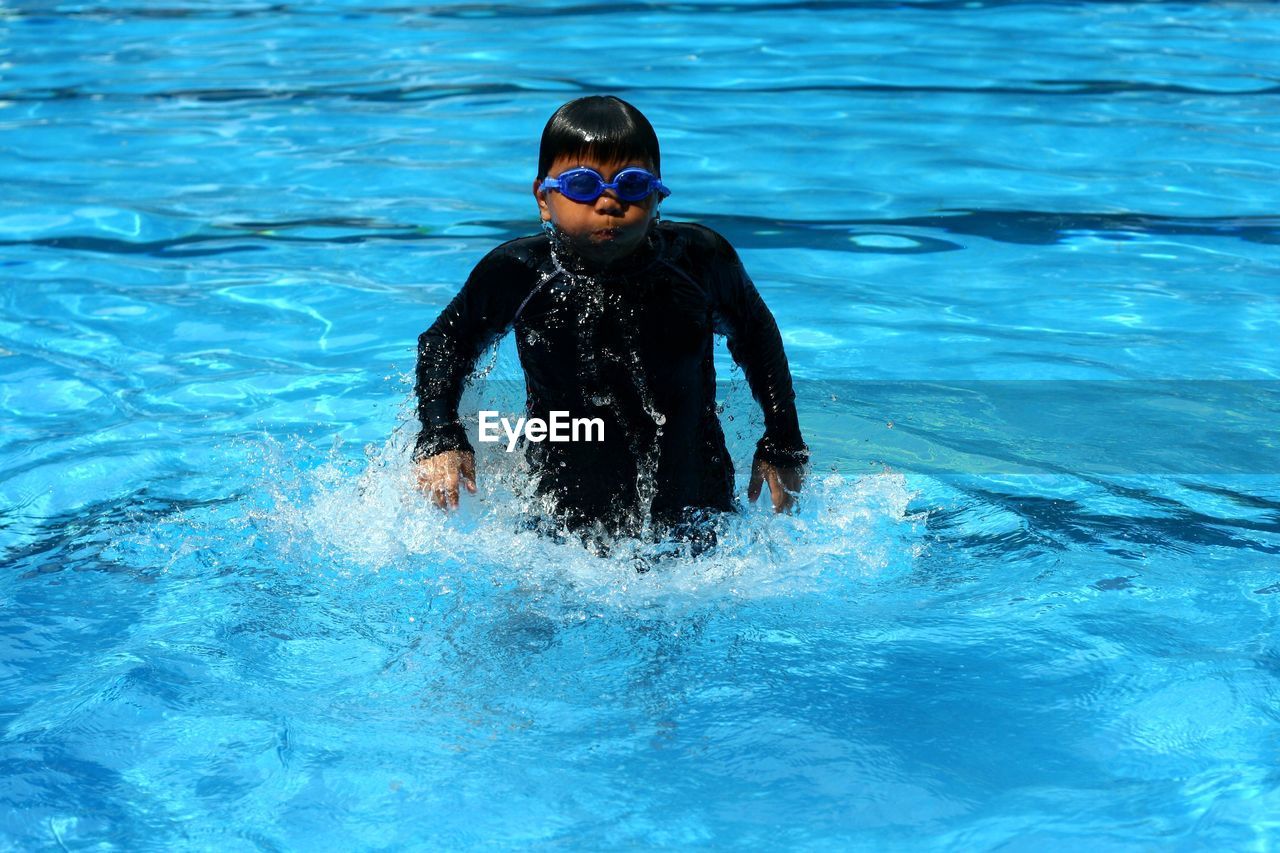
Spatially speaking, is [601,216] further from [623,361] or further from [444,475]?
[444,475]

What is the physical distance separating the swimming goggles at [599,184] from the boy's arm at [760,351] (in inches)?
13.4

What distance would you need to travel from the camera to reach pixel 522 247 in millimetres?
3092

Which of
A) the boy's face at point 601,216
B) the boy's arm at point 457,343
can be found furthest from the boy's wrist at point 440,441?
the boy's face at point 601,216

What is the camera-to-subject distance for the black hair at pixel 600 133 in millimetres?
2828

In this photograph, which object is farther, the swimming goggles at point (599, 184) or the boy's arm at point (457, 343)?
the boy's arm at point (457, 343)

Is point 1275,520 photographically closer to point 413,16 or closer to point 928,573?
point 928,573

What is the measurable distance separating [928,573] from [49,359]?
332 centimetres

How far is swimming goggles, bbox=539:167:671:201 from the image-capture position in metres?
2.81

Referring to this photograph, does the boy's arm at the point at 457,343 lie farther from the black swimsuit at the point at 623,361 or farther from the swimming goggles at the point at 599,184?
the swimming goggles at the point at 599,184

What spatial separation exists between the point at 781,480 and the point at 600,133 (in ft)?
2.89

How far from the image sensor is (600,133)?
2828 mm

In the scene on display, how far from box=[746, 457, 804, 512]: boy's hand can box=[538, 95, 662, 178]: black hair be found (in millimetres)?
757

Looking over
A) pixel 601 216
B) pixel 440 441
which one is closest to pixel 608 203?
pixel 601 216

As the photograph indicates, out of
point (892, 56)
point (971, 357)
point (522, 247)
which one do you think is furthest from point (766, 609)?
point (892, 56)
